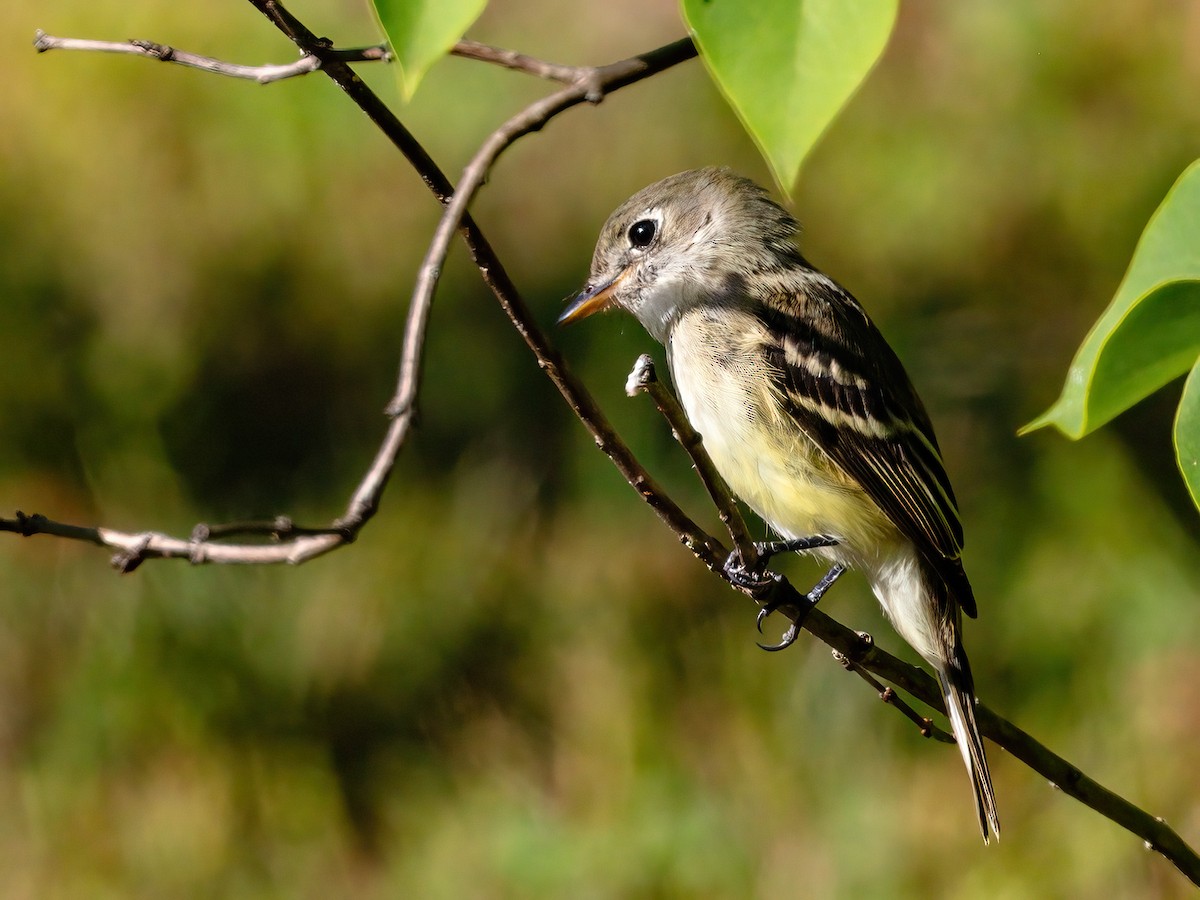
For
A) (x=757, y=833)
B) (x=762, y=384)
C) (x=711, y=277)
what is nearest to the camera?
(x=762, y=384)

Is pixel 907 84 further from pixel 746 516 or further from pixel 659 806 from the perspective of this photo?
pixel 659 806

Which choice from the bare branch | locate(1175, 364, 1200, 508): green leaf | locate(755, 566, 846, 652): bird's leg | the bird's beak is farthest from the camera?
the bird's beak

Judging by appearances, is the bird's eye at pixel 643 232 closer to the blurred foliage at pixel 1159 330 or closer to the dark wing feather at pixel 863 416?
the dark wing feather at pixel 863 416

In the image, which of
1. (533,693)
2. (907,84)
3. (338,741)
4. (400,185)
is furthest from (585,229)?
(338,741)

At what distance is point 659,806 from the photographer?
331 centimetres

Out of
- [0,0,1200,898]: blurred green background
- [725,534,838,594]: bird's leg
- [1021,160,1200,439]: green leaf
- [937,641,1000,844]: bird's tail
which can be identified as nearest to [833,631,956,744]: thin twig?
[937,641,1000,844]: bird's tail

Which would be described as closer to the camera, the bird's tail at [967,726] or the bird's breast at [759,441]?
the bird's tail at [967,726]

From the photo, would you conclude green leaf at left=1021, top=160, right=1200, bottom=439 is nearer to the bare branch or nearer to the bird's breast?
the bare branch

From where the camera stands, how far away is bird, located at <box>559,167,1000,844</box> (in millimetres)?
2135

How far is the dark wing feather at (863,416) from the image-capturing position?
2174 mm

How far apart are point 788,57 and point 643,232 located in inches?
69.7

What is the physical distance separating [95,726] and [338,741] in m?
0.63

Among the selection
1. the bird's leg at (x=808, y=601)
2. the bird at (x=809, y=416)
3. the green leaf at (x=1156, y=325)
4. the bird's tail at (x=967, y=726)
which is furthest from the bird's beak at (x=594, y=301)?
the green leaf at (x=1156, y=325)

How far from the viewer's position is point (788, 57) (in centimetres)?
77
